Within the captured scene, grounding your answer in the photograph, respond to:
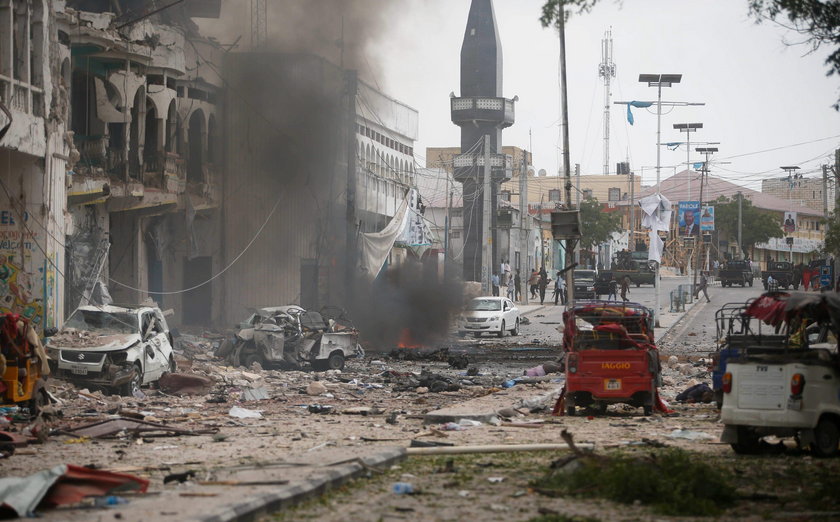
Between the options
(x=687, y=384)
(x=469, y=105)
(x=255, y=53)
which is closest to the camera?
(x=687, y=384)

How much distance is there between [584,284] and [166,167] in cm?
3279

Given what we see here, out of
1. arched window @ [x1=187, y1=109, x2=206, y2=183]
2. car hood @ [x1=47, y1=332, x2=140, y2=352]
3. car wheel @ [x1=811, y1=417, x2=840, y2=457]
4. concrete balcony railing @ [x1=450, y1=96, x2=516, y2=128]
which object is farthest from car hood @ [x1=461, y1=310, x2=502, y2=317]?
concrete balcony railing @ [x1=450, y1=96, x2=516, y2=128]

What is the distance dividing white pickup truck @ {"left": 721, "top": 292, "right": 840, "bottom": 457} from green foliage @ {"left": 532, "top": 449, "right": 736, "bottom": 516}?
2136mm

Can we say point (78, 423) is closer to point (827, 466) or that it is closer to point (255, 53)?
point (827, 466)

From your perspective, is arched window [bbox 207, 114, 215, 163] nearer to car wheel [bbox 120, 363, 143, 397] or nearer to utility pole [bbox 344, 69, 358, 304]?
utility pole [bbox 344, 69, 358, 304]

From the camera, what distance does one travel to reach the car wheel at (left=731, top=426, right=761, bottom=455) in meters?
11.4

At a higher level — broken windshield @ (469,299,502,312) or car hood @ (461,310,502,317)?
broken windshield @ (469,299,502,312)

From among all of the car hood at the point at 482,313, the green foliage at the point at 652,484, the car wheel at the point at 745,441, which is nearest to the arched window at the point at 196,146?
the car hood at the point at 482,313

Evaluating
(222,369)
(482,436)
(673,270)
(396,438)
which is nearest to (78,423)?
(396,438)

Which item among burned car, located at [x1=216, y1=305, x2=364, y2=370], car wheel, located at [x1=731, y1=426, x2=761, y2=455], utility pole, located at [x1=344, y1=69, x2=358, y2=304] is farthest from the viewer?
utility pole, located at [x1=344, y1=69, x2=358, y2=304]

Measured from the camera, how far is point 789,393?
10.9 metres

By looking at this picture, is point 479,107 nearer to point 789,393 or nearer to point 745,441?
point 745,441

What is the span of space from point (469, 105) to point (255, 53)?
3699 cm

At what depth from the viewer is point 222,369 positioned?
2373 centimetres
